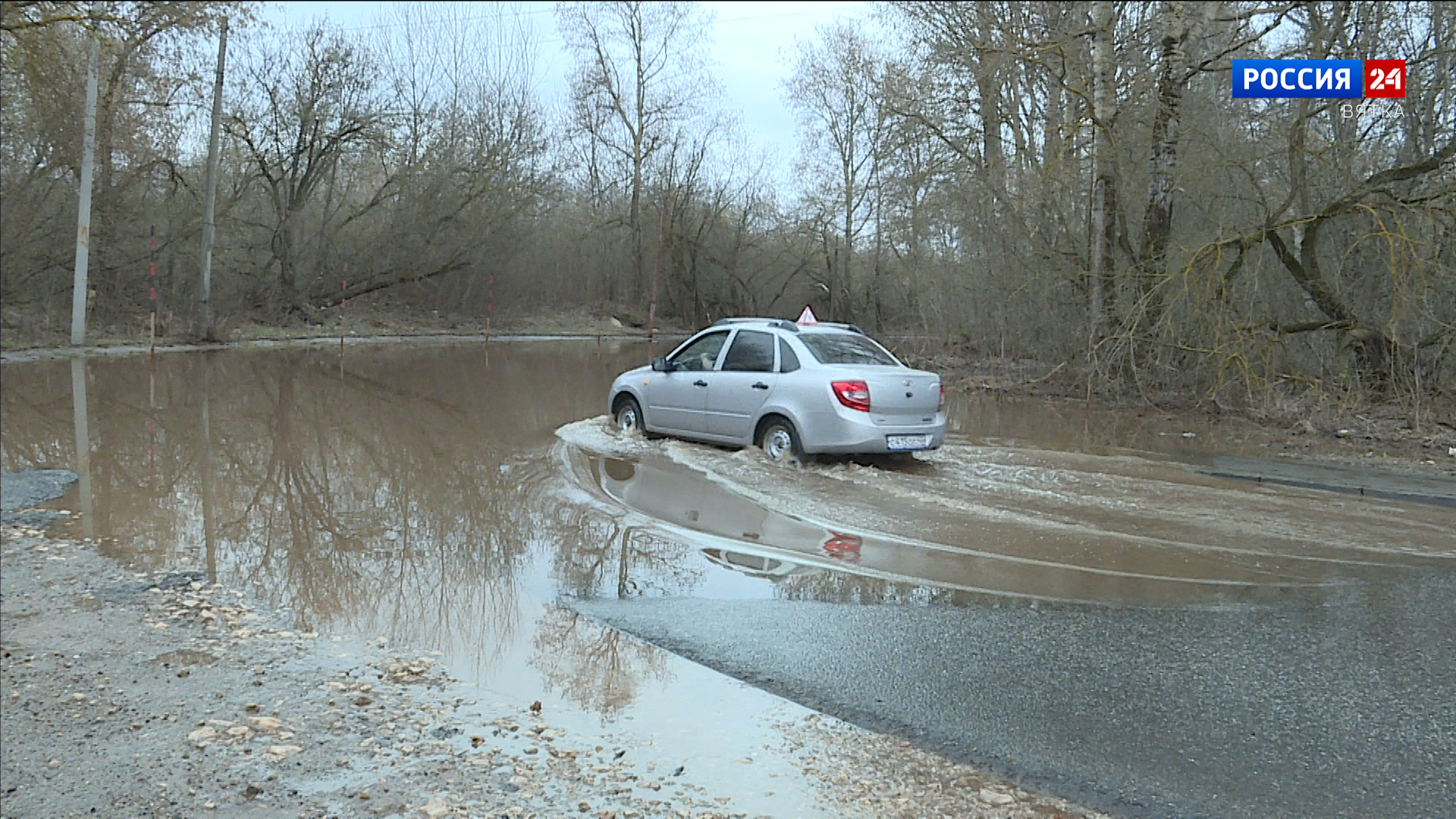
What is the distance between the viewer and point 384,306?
1767 inches

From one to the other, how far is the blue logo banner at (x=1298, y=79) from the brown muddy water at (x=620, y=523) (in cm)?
563

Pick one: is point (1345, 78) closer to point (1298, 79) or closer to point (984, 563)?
point (1298, 79)

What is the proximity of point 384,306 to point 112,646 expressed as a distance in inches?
1606

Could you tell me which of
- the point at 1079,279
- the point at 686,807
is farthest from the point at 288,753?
the point at 1079,279

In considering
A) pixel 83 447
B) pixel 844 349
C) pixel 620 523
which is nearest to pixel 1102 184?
pixel 844 349

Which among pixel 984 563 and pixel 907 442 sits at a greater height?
pixel 907 442

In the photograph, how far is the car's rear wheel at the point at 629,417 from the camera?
13.9 m

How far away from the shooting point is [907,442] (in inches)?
447

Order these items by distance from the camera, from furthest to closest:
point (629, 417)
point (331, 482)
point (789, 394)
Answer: point (629, 417) → point (789, 394) → point (331, 482)

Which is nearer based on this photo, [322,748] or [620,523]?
[322,748]

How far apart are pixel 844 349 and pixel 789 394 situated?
102 cm

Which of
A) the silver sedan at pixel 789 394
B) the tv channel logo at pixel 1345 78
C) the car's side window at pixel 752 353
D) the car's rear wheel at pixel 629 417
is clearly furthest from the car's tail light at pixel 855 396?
the tv channel logo at pixel 1345 78

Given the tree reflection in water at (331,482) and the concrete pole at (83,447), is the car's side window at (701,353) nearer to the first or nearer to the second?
the tree reflection in water at (331,482)

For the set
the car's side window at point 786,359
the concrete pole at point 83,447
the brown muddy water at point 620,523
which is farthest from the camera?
the car's side window at point 786,359
